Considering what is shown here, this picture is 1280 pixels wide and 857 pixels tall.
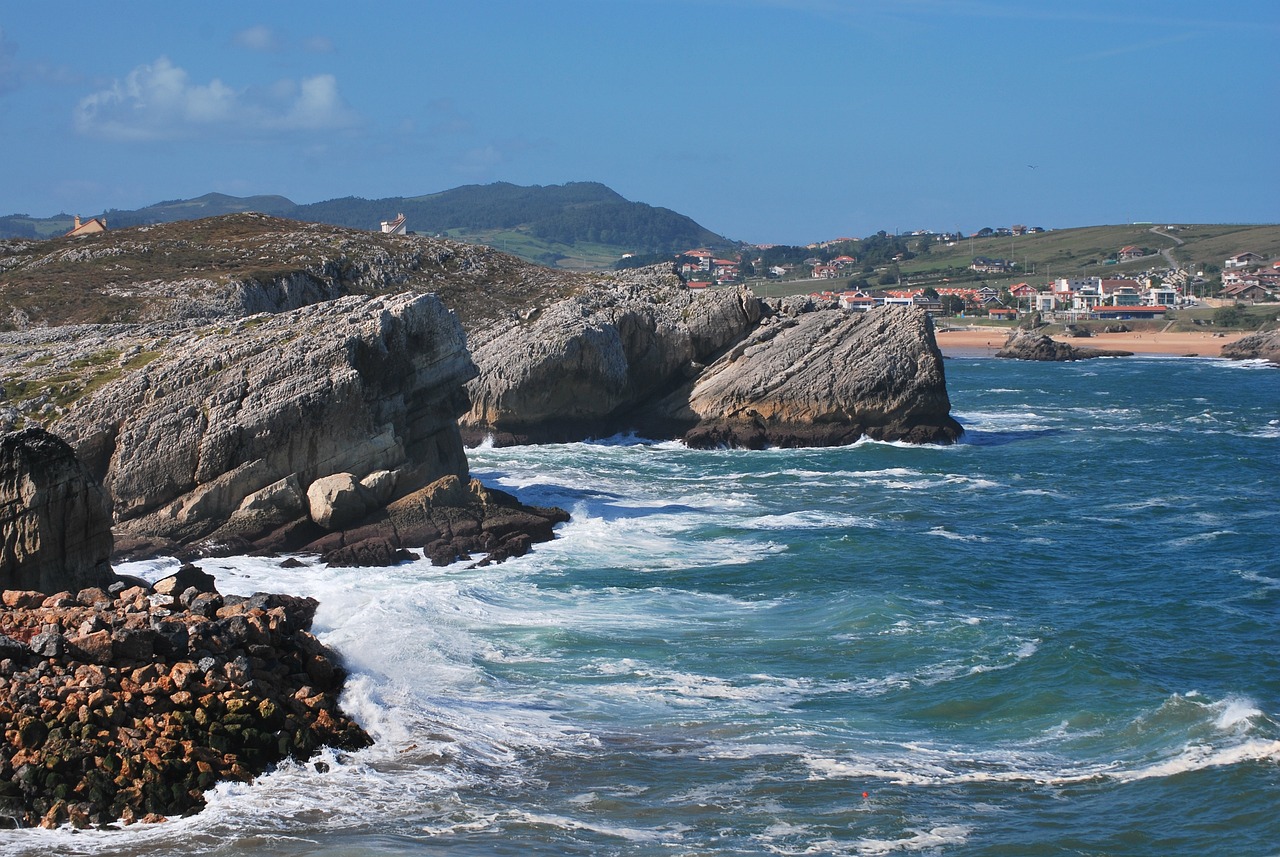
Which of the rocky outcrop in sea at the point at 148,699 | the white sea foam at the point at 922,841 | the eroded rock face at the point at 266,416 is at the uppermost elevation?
the eroded rock face at the point at 266,416

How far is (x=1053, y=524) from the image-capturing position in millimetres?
33344

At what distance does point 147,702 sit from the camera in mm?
15219

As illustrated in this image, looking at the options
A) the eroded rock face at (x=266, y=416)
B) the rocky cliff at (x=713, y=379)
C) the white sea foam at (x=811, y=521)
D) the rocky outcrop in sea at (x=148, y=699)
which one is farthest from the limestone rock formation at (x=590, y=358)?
the rocky outcrop in sea at (x=148, y=699)

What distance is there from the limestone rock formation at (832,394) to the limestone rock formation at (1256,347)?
5528cm

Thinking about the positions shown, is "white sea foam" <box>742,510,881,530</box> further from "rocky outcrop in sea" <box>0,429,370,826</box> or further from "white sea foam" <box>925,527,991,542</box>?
"rocky outcrop in sea" <box>0,429,370,826</box>

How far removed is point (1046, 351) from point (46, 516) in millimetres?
89082

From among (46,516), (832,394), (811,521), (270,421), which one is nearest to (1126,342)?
(832,394)

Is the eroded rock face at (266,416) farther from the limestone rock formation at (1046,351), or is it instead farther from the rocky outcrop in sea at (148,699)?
the limestone rock formation at (1046,351)

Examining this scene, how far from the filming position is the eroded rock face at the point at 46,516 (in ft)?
65.7

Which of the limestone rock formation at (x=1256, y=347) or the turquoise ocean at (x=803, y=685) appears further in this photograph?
the limestone rock formation at (x=1256, y=347)

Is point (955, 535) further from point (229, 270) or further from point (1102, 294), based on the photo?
point (1102, 294)

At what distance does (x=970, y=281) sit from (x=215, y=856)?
176457mm

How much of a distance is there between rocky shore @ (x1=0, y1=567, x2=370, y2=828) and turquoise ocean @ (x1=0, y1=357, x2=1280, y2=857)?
18.2 inches

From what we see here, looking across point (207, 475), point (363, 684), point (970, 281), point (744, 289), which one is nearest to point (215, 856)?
point (363, 684)
